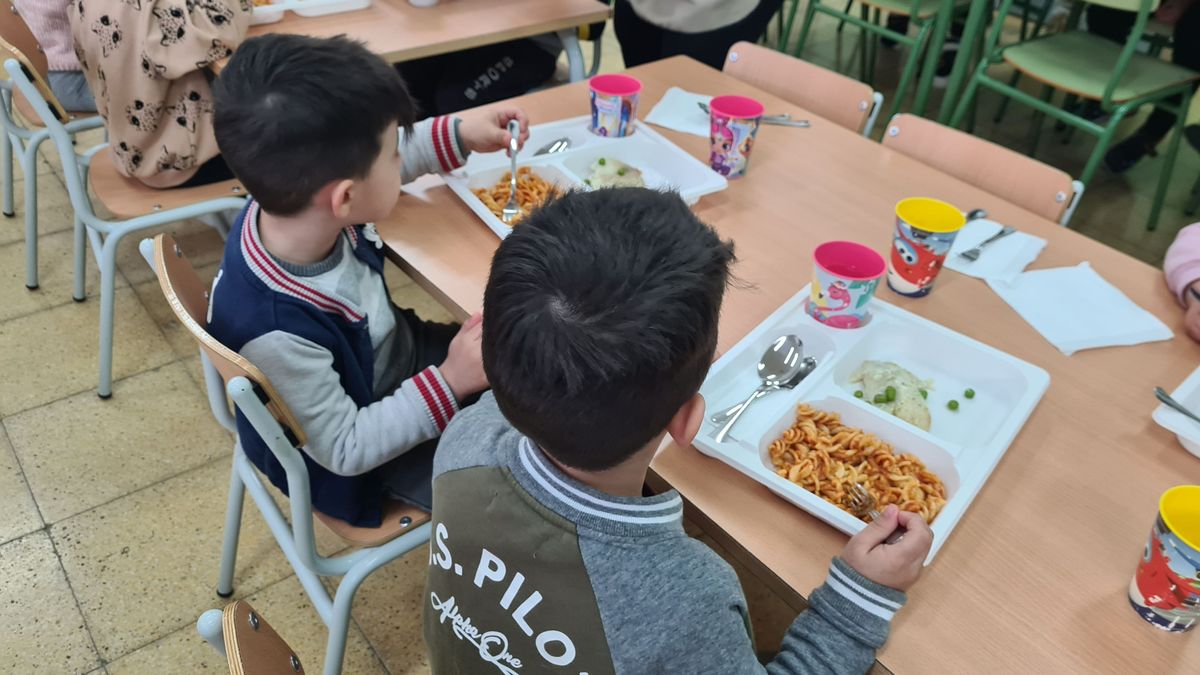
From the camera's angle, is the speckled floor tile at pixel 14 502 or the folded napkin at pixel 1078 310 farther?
the speckled floor tile at pixel 14 502

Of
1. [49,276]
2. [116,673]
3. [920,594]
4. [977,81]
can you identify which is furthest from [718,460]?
[977,81]

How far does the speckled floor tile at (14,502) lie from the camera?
5.57ft

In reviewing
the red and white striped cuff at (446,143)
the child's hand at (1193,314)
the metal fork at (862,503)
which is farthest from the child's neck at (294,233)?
the child's hand at (1193,314)

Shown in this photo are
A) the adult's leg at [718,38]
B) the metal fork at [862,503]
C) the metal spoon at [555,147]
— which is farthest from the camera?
the adult's leg at [718,38]

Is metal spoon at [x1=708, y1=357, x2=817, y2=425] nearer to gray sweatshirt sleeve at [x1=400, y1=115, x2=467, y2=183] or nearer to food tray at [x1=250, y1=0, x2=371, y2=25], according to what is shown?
gray sweatshirt sleeve at [x1=400, y1=115, x2=467, y2=183]

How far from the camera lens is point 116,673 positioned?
146 cm

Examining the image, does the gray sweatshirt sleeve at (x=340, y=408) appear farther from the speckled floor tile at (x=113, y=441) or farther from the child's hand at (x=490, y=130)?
the speckled floor tile at (x=113, y=441)

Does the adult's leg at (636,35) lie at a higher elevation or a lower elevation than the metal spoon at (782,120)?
lower

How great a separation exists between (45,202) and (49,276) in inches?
17.4

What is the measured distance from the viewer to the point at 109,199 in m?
1.74

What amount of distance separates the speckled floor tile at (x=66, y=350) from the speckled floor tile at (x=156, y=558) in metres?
0.41

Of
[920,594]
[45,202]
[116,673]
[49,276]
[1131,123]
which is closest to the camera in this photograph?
[920,594]

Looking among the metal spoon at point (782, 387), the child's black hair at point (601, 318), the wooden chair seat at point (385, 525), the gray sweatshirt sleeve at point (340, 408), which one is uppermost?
the child's black hair at point (601, 318)

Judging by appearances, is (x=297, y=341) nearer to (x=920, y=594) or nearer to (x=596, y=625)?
(x=596, y=625)
